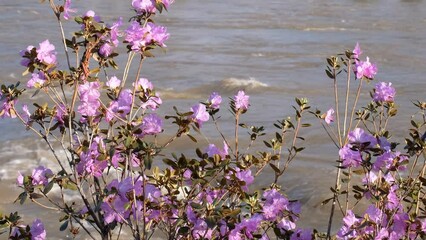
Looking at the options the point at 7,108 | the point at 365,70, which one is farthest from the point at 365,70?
the point at 7,108

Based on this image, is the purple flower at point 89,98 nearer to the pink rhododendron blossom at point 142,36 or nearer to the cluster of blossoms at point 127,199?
the pink rhododendron blossom at point 142,36

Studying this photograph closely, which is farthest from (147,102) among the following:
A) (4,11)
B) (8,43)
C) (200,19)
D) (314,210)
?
(4,11)

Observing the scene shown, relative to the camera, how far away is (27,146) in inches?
235

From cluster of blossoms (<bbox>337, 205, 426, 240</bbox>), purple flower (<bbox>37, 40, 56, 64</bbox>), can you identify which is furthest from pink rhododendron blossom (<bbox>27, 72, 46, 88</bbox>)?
cluster of blossoms (<bbox>337, 205, 426, 240</bbox>)

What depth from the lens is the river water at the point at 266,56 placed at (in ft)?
18.5

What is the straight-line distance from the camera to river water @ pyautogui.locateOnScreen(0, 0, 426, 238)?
564 centimetres

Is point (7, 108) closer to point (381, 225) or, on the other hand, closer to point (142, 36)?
point (142, 36)

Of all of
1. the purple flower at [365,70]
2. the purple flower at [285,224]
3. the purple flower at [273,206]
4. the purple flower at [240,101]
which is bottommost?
the purple flower at [285,224]

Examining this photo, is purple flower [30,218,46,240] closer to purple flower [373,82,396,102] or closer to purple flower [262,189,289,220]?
purple flower [262,189,289,220]

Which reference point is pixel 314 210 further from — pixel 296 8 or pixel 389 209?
pixel 296 8

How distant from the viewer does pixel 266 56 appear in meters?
10.5

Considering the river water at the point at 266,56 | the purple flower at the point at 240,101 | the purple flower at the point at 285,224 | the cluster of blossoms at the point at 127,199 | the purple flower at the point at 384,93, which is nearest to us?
the cluster of blossoms at the point at 127,199

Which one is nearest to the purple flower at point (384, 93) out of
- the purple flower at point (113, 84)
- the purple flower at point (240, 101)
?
the purple flower at point (240, 101)

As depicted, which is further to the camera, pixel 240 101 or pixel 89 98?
pixel 240 101
